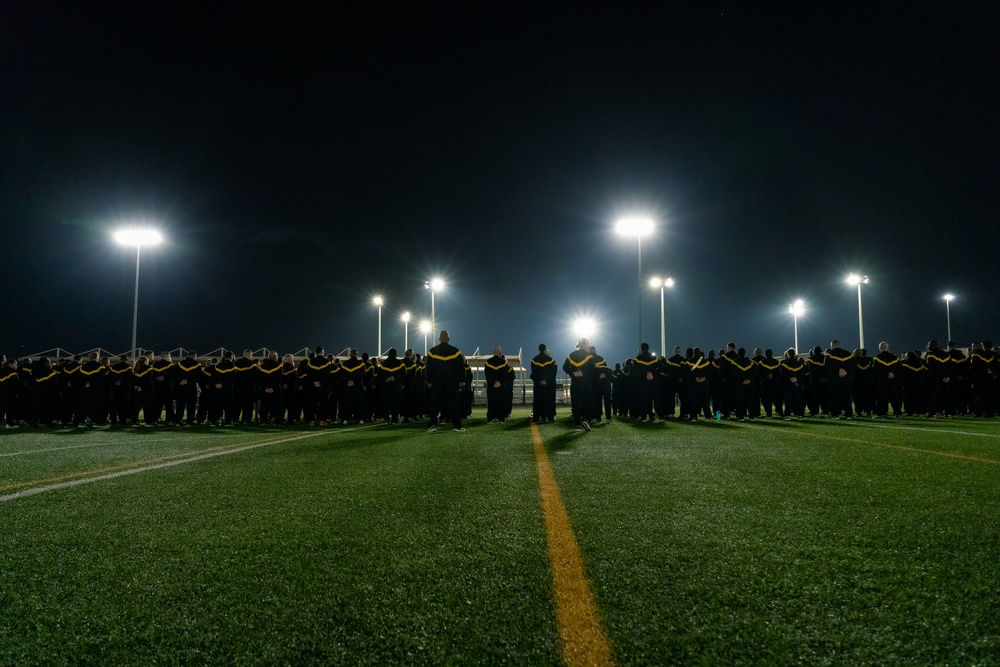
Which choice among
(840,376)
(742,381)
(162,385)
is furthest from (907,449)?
(162,385)

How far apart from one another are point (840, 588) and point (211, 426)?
566 inches

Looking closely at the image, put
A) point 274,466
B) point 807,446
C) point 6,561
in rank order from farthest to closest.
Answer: point 807,446, point 274,466, point 6,561

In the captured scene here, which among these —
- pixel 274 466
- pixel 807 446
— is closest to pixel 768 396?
pixel 807 446

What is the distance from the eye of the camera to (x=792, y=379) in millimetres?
15711

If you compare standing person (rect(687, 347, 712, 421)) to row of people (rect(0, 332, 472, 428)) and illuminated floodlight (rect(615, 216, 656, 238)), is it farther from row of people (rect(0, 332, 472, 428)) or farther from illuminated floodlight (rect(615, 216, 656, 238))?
illuminated floodlight (rect(615, 216, 656, 238))

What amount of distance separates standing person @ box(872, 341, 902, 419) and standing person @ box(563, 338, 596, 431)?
25.5ft

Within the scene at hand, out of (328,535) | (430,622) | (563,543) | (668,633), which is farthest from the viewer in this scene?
(328,535)

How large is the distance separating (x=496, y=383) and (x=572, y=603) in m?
12.7

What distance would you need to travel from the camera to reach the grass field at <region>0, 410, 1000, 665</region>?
2006 mm

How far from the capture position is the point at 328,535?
11.1 feet

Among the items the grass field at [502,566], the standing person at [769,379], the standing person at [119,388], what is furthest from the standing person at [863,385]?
the standing person at [119,388]

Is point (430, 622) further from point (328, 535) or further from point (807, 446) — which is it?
point (807, 446)

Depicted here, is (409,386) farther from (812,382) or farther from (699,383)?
(812,382)

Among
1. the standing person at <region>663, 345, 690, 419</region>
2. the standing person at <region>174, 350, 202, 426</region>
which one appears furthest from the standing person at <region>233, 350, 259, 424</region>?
the standing person at <region>663, 345, 690, 419</region>
